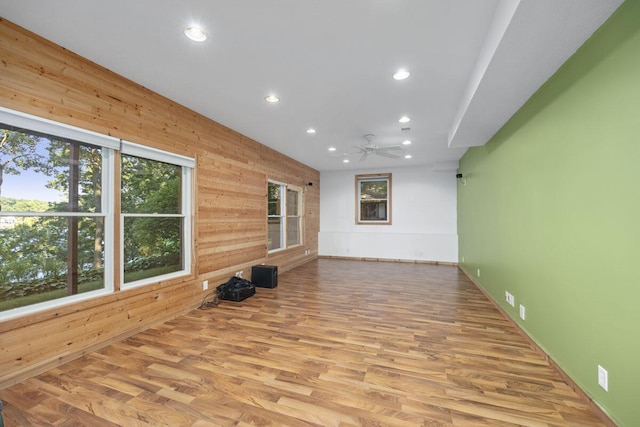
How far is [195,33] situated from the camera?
2062 millimetres

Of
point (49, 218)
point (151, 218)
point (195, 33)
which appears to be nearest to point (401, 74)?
point (195, 33)

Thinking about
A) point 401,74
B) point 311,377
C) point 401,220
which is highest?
Answer: point 401,74

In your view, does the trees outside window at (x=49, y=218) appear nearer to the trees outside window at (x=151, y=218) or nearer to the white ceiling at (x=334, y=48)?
the trees outside window at (x=151, y=218)

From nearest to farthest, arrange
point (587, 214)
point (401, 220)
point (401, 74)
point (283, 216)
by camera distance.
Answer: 1. point (587, 214)
2. point (401, 74)
3. point (283, 216)
4. point (401, 220)

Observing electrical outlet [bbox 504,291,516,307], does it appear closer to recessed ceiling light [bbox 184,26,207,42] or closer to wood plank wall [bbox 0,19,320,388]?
wood plank wall [bbox 0,19,320,388]

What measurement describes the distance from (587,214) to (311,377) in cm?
229

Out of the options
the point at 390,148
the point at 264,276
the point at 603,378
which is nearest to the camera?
the point at 603,378

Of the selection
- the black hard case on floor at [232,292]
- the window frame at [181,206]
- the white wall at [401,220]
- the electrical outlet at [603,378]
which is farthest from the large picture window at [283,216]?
the electrical outlet at [603,378]

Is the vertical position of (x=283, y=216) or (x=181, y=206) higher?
(x=181, y=206)

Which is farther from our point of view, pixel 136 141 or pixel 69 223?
pixel 136 141

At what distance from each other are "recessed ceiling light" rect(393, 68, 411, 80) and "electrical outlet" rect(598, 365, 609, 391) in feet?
8.81

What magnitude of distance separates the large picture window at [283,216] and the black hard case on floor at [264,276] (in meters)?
0.92

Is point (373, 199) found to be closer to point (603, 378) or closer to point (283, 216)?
point (283, 216)

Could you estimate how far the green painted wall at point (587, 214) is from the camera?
4.85 ft
